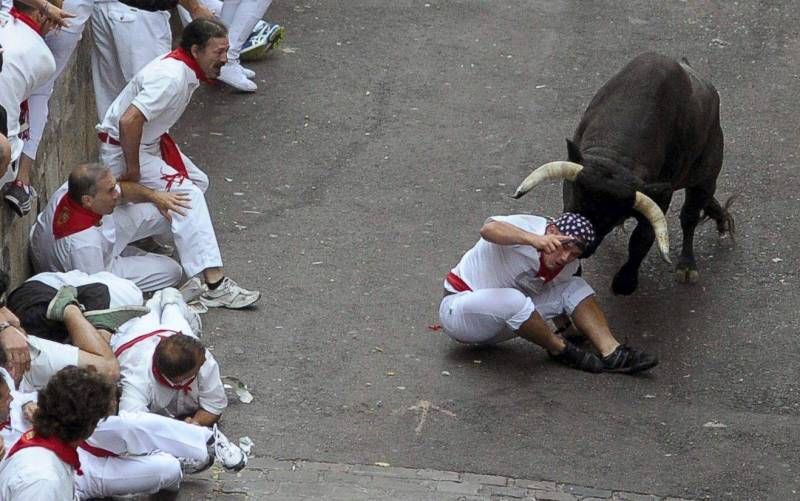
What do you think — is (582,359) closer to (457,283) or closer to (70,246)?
(457,283)

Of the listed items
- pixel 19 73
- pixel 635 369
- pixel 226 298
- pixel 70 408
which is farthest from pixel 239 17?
pixel 70 408

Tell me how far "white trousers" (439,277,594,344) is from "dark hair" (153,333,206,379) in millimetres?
1778

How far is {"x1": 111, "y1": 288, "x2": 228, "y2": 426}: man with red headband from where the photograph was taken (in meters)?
6.68

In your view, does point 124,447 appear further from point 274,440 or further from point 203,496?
point 274,440

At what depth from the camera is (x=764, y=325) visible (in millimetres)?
8812

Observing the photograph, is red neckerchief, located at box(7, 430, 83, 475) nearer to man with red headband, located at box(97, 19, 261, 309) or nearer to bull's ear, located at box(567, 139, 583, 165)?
man with red headband, located at box(97, 19, 261, 309)

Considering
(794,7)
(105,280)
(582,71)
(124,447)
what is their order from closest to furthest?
(124,447) → (105,280) → (582,71) → (794,7)

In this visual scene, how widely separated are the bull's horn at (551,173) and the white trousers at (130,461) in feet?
8.97

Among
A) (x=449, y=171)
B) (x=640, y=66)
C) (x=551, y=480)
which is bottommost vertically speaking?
(x=449, y=171)

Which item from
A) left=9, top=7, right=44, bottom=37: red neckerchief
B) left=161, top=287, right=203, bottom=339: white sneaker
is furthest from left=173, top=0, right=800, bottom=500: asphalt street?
left=9, top=7, right=44, bottom=37: red neckerchief

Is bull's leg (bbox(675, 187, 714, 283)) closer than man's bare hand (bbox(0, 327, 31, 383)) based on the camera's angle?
No

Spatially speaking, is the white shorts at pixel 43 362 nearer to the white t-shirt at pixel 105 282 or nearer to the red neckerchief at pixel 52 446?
the white t-shirt at pixel 105 282

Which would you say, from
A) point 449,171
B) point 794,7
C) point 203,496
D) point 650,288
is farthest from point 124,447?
point 794,7

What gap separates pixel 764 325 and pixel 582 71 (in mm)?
4325
